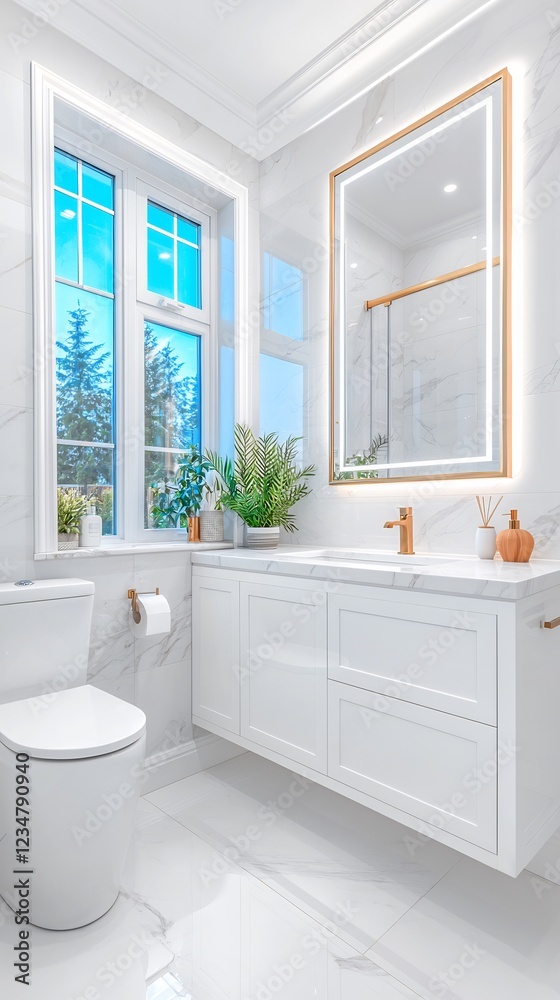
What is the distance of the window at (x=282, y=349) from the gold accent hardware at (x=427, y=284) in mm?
389

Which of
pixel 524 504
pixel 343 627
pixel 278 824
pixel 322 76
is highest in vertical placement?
pixel 322 76

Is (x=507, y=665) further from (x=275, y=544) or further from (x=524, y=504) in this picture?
(x=275, y=544)

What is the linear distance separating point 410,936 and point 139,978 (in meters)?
0.62

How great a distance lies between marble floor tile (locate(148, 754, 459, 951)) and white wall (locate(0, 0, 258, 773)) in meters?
0.23

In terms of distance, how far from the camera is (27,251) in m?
1.71

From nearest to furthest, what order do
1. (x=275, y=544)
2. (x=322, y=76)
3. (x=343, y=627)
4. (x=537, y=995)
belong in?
(x=537, y=995) < (x=343, y=627) < (x=322, y=76) < (x=275, y=544)

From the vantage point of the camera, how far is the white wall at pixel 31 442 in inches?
65.9

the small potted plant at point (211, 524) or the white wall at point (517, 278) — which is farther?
the small potted plant at point (211, 524)

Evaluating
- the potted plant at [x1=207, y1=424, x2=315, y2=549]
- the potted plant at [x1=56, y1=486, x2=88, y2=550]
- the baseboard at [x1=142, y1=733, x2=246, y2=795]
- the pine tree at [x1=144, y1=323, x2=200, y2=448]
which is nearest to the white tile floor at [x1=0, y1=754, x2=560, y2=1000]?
the baseboard at [x1=142, y1=733, x2=246, y2=795]

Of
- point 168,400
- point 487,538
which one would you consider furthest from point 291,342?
point 487,538

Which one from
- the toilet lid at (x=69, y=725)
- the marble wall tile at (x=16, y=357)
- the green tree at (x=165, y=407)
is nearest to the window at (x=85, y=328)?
the green tree at (x=165, y=407)

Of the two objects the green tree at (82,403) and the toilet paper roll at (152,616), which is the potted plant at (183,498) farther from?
the toilet paper roll at (152,616)

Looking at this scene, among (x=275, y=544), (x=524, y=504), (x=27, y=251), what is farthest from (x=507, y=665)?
(x=27, y=251)

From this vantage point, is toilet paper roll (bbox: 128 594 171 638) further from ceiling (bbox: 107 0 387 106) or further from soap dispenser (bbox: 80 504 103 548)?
ceiling (bbox: 107 0 387 106)
